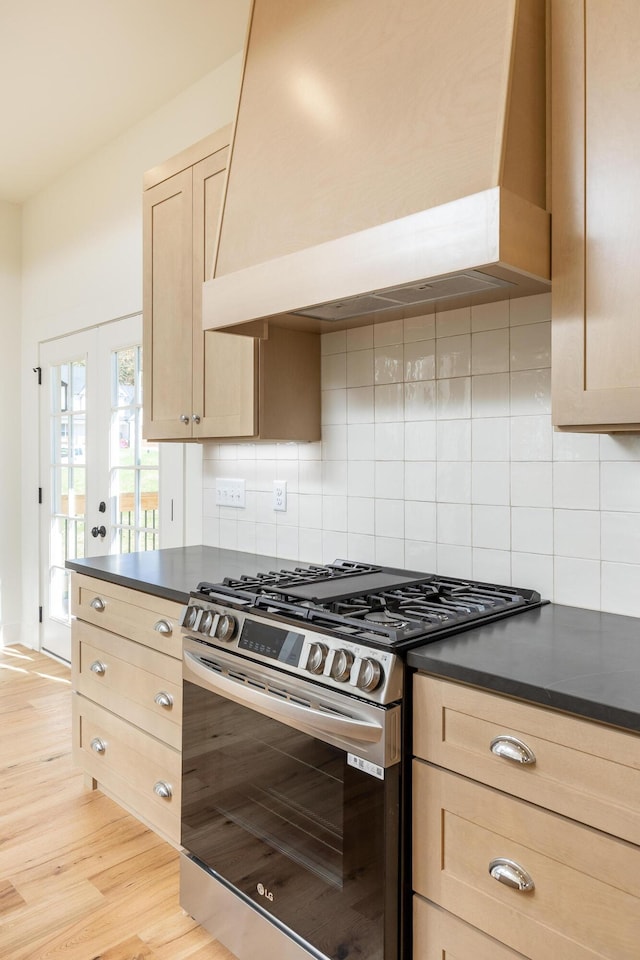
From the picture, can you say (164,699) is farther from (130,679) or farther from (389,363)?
(389,363)

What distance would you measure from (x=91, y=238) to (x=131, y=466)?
135cm

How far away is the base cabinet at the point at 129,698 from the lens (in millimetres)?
2127


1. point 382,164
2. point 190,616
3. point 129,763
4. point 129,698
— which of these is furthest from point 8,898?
point 382,164

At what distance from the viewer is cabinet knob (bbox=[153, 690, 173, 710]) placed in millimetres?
2125

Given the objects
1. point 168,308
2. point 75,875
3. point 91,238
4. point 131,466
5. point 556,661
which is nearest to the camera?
point 556,661

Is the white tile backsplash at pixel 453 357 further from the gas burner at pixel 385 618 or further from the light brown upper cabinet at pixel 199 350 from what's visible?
the gas burner at pixel 385 618

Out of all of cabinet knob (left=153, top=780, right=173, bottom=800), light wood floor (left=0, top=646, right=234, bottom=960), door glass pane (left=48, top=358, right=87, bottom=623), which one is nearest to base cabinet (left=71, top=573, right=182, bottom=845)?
cabinet knob (left=153, top=780, right=173, bottom=800)

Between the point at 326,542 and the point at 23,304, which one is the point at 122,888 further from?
the point at 23,304

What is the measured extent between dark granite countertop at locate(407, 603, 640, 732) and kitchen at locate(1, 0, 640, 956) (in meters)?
0.21

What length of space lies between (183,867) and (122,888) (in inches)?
10.9

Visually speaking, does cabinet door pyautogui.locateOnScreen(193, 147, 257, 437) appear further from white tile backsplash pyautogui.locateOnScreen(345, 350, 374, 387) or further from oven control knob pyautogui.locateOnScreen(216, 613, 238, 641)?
oven control knob pyautogui.locateOnScreen(216, 613, 238, 641)

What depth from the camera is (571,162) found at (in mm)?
1469

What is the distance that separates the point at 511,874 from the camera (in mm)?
1224

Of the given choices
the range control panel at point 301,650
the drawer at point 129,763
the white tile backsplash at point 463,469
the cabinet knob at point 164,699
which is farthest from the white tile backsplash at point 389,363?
the drawer at point 129,763
